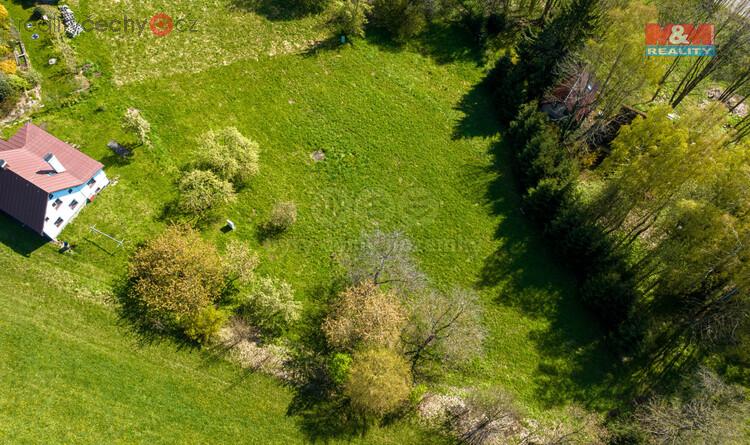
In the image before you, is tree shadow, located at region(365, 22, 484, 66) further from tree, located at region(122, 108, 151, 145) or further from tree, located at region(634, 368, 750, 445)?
tree, located at region(634, 368, 750, 445)

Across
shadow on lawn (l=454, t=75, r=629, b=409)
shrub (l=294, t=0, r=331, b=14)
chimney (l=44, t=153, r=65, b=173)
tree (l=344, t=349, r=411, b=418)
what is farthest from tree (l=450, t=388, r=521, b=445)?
shrub (l=294, t=0, r=331, b=14)

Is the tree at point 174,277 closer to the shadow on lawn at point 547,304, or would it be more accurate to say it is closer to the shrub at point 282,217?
the shrub at point 282,217

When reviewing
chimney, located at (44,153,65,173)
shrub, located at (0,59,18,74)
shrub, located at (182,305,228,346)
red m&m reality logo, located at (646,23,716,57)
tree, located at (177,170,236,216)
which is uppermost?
red m&m reality logo, located at (646,23,716,57)

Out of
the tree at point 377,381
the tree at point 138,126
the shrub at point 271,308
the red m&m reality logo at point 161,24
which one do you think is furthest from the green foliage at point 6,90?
the tree at point 377,381

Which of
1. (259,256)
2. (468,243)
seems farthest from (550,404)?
(259,256)

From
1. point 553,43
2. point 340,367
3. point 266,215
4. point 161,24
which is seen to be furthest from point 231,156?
point 553,43

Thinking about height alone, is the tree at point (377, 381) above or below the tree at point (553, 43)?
below
